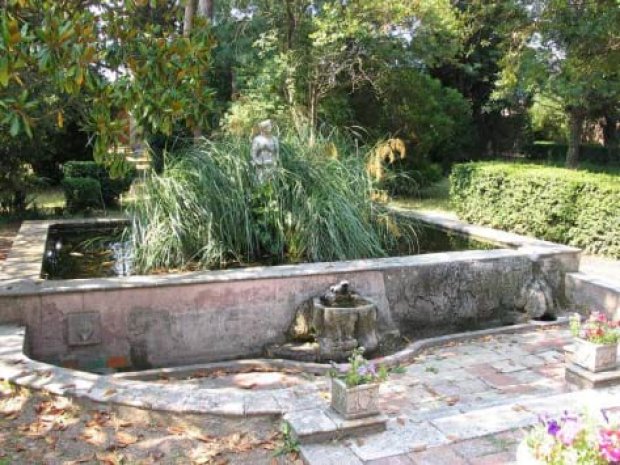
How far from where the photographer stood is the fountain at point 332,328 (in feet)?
15.8

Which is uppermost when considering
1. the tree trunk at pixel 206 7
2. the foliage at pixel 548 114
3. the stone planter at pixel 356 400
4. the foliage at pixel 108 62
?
the tree trunk at pixel 206 7

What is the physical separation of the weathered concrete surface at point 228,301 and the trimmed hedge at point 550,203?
7.04 ft

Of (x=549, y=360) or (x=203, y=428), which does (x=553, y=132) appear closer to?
(x=549, y=360)

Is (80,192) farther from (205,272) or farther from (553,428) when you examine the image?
(553,428)

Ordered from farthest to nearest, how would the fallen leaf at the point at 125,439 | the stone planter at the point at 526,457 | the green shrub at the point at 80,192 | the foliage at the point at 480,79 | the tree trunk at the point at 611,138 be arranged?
the tree trunk at the point at 611,138 < the foliage at the point at 480,79 < the green shrub at the point at 80,192 < the fallen leaf at the point at 125,439 < the stone planter at the point at 526,457

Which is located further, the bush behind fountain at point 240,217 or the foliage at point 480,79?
the foliage at point 480,79

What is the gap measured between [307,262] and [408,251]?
1361 mm

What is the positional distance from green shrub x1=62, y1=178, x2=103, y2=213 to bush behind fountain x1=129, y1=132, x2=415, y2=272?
4.58m

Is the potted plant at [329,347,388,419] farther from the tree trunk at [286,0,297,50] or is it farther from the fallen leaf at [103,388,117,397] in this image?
the tree trunk at [286,0,297,50]

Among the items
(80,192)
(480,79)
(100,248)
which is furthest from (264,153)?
(480,79)

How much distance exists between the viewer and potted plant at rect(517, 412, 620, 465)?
79.4 inches

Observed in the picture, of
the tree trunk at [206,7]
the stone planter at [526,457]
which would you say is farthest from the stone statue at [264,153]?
the tree trunk at [206,7]

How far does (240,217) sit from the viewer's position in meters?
5.91

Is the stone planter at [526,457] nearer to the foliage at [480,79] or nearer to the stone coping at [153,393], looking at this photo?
the stone coping at [153,393]
